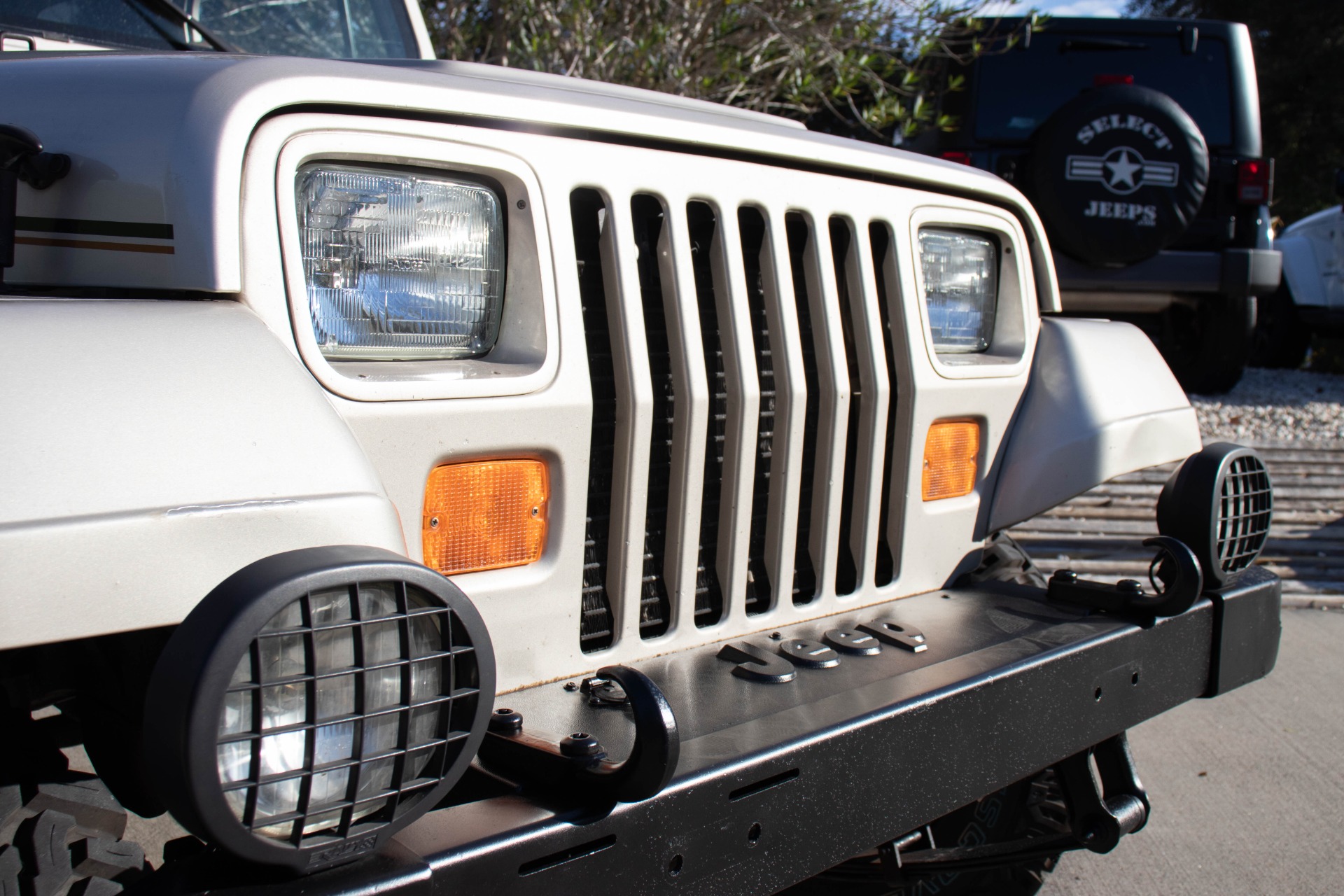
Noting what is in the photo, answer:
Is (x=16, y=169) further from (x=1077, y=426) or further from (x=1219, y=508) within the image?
(x=1219, y=508)

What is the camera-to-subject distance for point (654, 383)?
186 centimetres

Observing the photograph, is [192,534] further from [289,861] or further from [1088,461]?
[1088,461]

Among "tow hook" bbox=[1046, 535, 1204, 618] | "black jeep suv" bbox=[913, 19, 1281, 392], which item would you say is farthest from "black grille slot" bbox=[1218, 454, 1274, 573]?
"black jeep suv" bbox=[913, 19, 1281, 392]

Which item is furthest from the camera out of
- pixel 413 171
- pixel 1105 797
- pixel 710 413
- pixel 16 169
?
pixel 1105 797

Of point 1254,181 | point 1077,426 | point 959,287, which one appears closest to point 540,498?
point 959,287

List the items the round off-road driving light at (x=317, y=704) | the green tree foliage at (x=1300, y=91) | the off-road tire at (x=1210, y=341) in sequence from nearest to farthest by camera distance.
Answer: the round off-road driving light at (x=317, y=704) < the off-road tire at (x=1210, y=341) < the green tree foliage at (x=1300, y=91)

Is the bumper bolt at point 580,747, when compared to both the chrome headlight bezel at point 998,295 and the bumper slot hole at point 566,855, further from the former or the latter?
the chrome headlight bezel at point 998,295

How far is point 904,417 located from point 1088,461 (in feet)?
1.60

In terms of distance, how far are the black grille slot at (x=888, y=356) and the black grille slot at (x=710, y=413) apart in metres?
0.39

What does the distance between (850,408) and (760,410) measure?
22cm

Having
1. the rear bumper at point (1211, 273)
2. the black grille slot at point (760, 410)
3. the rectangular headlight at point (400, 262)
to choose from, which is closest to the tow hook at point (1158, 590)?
the black grille slot at point (760, 410)

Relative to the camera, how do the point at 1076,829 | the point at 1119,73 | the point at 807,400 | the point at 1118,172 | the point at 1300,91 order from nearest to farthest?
the point at 807,400 → the point at 1076,829 → the point at 1118,172 → the point at 1119,73 → the point at 1300,91

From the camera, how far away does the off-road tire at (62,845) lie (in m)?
1.22

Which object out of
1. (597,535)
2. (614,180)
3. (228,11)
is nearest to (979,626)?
(597,535)
